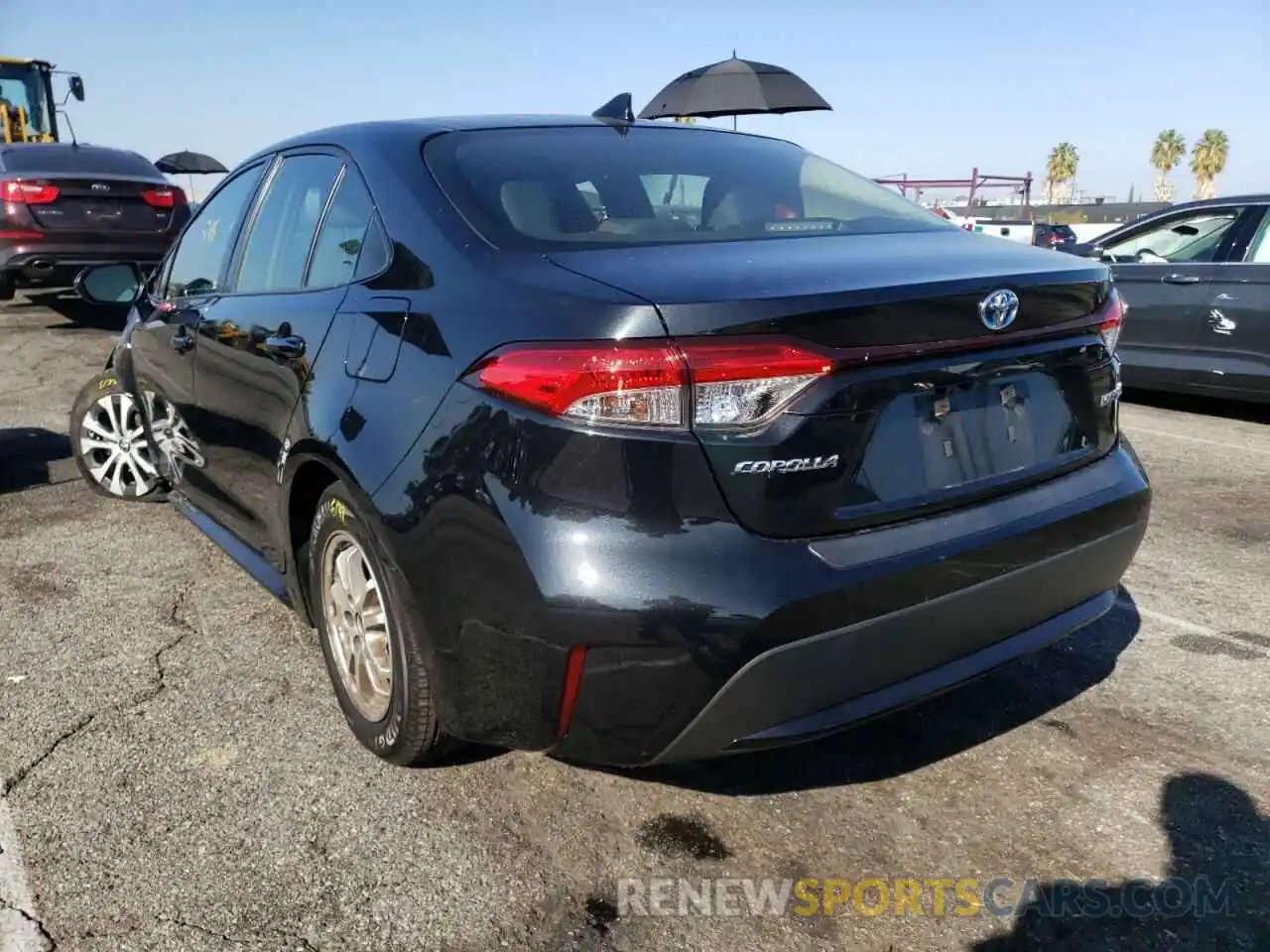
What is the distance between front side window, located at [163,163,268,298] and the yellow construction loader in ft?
48.7

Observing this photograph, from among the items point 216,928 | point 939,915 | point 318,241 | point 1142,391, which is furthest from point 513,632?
point 1142,391

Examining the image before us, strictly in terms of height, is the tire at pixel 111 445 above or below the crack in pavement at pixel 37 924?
above

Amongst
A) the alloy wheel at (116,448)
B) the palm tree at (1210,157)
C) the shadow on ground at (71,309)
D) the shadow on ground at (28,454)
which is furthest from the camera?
the palm tree at (1210,157)

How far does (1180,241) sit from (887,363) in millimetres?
6662

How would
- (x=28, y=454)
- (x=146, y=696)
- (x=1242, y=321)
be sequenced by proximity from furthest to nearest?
(x=1242, y=321) → (x=28, y=454) → (x=146, y=696)

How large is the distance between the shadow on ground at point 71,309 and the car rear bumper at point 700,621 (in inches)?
393

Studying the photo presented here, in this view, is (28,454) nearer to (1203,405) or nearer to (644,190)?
(644,190)

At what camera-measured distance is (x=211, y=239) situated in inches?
152

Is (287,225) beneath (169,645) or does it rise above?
above

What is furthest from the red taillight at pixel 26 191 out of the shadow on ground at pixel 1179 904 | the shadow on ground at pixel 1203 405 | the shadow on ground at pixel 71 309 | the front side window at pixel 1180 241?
the shadow on ground at pixel 1179 904

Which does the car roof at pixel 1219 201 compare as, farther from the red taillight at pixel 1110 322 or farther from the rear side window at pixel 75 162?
the rear side window at pixel 75 162

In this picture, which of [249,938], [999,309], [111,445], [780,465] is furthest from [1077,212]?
[249,938]

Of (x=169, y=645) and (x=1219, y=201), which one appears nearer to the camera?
(x=169, y=645)

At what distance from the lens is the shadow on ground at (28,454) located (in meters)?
5.59
